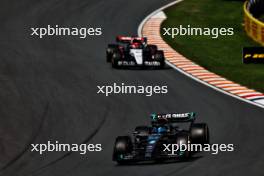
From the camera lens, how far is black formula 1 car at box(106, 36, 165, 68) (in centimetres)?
3838

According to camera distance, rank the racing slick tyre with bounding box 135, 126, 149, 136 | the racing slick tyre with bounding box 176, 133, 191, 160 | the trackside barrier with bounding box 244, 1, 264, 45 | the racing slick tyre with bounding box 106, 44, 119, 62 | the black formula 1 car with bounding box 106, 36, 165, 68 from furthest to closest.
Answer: the trackside barrier with bounding box 244, 1, 264, 45, the racing slick tyre with bounding box 106, 44, 119, 62, the black formula 1 car with bounding box 106, 36, 165, 68, the racing slick tyre with bounding box 135, 126, 149, 136, the racing slick tyre with bounding box 176, 133, 191, 160

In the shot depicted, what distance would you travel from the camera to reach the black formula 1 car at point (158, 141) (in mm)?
24703

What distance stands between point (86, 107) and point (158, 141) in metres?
7.31

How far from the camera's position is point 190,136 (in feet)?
84.1

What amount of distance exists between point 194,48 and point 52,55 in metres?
7.22

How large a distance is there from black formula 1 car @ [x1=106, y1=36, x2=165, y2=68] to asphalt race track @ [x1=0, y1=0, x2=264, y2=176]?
47cm

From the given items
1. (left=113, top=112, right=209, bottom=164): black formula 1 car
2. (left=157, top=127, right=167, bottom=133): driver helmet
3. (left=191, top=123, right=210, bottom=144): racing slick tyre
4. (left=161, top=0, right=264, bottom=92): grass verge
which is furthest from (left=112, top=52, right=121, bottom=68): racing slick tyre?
(left=191, top=123, right=210, bottom=144): racing slick tyre

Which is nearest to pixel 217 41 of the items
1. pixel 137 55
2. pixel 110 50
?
pixel 110 50

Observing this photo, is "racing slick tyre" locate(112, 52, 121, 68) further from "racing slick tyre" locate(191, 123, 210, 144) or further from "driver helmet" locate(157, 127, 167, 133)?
"racing slick tyre" locate(191, 123, 210, 144)

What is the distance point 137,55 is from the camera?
3853 centimetres

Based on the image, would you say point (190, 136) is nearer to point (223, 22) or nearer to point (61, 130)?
point (61, 130)

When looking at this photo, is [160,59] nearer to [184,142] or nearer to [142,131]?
[142,131]

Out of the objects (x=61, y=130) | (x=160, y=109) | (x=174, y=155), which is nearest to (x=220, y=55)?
(x=160, y=109)

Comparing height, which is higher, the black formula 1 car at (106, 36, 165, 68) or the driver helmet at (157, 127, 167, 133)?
the black formula 1 car at (106, 36, 165, 68)
